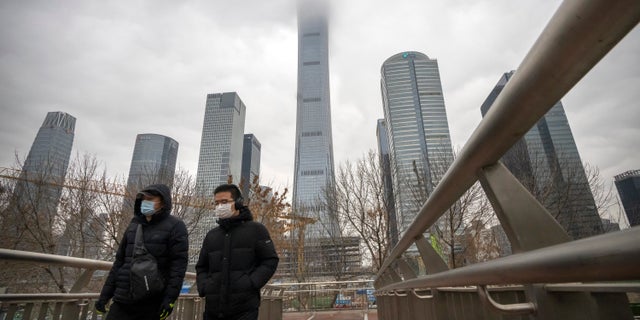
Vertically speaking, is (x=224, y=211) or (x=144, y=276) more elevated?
(x=224, y=211)

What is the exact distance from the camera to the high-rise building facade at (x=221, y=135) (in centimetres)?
8919

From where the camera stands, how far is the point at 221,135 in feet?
338

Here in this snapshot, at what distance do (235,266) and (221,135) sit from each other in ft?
347

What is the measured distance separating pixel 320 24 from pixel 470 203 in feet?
537

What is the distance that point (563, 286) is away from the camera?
3.00 feet

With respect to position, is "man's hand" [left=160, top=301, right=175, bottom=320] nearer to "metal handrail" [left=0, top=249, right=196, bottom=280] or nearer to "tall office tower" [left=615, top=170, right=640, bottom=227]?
"metal handrail" [left=0, top=249, right=196, bottom=280]

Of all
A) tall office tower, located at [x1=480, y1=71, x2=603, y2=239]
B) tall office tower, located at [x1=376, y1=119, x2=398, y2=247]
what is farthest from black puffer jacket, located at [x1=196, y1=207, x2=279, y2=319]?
tall office tower, located at [x1=376, y1=119, x2=398, y2=247]

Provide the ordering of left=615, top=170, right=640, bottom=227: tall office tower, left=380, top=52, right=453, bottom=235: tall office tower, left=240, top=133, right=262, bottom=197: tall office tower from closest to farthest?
left=615, top=170, right=640, bottom=227: tall office tower < left=380, top=52, right=453, bottom=235: tall office tower < left=240, top=133, right=262, bottom=197: tall office tower

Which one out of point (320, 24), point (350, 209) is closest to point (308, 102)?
point (320, 24)

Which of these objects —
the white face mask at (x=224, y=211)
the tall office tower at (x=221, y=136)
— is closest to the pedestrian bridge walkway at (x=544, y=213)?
the white face mask at (x=224, y=211)

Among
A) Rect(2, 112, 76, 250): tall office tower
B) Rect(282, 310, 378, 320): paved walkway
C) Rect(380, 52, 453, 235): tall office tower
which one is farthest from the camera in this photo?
Rect(2, 112, 76, 250): tall office tower

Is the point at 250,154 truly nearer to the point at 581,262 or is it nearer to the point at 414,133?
the point at 414,133

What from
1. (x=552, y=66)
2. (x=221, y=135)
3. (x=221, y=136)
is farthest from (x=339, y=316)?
(x=221, y=135)

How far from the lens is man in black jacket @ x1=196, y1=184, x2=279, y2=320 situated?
8.71ft
